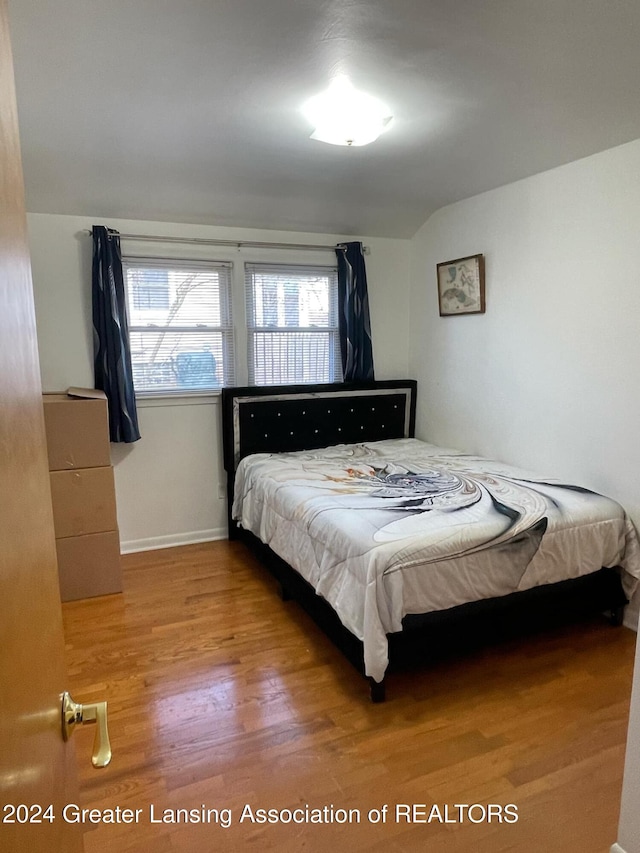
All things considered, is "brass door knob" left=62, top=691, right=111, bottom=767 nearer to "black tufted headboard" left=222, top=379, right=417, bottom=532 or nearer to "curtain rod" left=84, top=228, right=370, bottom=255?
"black tufted headboard" left=222, top=379, right=417, bottom=532

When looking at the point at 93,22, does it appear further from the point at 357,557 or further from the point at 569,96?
the point at 357,557

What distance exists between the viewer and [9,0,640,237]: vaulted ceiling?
5.30 ft

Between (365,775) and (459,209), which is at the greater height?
(459,209)

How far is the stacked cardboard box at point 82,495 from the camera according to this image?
2988mm

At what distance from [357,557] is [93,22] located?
6.75 feet

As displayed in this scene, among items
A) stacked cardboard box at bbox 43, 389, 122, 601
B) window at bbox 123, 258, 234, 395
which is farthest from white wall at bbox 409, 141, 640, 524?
stacked cardboard box at bbox 43, 389, 122, 601

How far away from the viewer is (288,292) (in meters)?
4.06

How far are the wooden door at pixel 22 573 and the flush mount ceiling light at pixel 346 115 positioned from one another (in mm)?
1742

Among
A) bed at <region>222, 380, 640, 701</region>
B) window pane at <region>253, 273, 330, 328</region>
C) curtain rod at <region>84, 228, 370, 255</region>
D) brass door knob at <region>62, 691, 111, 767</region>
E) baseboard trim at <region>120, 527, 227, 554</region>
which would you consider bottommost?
baseboard trim at <region>120, 527, 227, 554</region>

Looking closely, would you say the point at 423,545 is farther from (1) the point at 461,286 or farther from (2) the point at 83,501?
(1) the point at 461,286

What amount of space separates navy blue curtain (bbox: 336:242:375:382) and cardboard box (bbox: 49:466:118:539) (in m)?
2.00

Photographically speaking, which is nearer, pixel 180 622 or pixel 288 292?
pixel 180 622

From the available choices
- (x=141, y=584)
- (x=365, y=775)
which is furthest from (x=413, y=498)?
(x=141, y=584)

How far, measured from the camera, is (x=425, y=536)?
2.21 m
